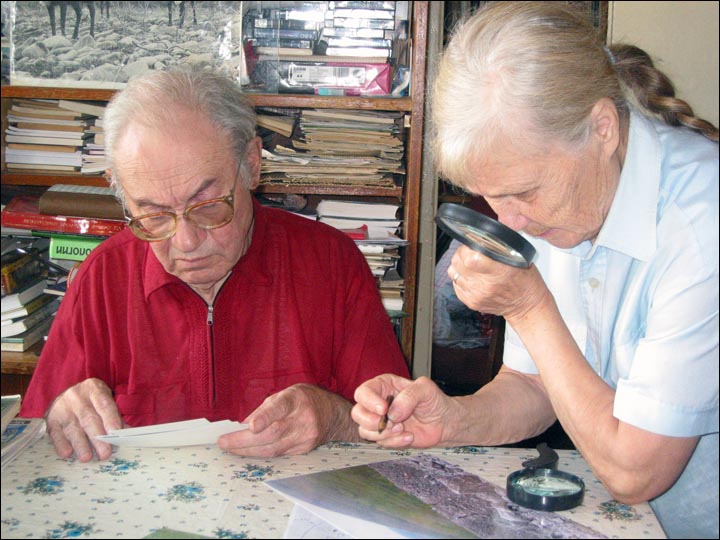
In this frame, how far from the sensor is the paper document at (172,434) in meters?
1.32

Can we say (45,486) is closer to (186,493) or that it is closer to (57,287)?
(186,493)

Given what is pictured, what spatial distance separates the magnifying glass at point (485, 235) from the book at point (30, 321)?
1.85 m

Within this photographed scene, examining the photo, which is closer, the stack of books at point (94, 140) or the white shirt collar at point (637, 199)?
the white shirt collar at point (637, 199)

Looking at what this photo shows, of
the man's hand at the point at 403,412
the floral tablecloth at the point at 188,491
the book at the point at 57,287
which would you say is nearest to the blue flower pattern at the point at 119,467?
the floral tablecloth at the point at 188,491

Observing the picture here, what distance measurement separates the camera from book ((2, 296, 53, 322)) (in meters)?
2.56

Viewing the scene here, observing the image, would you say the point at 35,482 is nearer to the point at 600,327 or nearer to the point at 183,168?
the point at 183,168

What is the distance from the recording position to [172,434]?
4.37 ft

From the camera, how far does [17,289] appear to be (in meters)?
2.55

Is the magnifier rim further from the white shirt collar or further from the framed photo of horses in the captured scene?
the framed photo of horses

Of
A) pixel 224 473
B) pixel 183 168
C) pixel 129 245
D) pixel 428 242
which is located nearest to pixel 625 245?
pixel 224 473

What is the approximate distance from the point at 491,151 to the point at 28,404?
1.12 metres

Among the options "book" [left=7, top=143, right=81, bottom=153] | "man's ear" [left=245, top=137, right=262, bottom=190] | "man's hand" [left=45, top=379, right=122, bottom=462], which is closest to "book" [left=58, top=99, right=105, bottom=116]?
"book" [left=7, top=143, right=81, bottom=153]

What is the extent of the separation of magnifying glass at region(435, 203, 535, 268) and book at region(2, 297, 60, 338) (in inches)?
72.8

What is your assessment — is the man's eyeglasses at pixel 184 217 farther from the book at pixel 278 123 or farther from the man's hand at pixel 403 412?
the book at pixel 278 123
